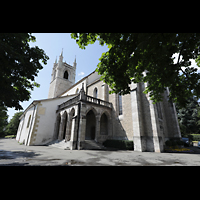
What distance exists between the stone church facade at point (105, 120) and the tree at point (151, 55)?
6.59 metres

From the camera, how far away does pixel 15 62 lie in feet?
17.2

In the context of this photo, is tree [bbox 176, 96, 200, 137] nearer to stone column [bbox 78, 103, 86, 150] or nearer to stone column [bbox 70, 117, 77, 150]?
stone column [bbox 78, 103, 86, 150]

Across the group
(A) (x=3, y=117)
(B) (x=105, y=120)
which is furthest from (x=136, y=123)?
(A) (x=3, y=117)

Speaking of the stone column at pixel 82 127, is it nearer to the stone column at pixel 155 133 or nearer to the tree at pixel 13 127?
the stone column at pixel 155 133

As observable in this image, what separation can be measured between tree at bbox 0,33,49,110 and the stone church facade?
741 centimetres

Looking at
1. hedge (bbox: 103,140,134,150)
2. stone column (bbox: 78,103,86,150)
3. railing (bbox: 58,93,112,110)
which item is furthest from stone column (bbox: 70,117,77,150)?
hedge (bbox: 103,140,134,150)

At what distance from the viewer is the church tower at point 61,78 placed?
3645cm

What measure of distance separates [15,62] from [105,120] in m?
13.9

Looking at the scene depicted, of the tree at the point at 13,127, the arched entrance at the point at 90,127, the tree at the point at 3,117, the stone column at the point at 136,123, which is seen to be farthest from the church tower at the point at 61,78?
the stone column at the point at 136,123

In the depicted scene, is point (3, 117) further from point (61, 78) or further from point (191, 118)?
point (191, 118)
